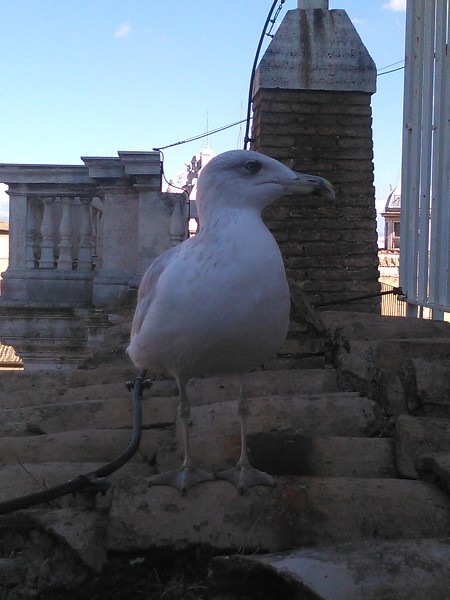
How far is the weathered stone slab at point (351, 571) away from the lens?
147 cm

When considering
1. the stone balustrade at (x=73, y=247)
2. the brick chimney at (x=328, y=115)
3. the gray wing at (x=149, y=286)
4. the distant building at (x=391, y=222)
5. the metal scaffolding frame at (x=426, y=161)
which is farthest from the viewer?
the distant building at (x=391, y=222)

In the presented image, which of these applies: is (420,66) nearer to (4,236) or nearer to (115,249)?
(115,249)

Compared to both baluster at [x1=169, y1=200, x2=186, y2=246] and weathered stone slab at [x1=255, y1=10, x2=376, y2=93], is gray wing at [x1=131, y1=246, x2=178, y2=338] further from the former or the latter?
baluster at [x1=169, y1=200, x2=186, y2=246]

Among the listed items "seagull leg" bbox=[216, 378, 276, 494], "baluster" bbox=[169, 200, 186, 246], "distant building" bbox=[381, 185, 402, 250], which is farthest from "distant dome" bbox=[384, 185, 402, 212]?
"seagull leg" bbox=[216, 378, 276, 494]

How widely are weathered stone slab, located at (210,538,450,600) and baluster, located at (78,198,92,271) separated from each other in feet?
17.1

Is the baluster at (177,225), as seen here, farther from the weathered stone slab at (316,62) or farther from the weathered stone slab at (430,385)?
the weathered stone slab at (430,385)

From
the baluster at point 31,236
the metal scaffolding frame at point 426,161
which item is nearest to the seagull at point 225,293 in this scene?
the metal scaffolding frame at point 426,161

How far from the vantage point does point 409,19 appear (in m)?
5.03

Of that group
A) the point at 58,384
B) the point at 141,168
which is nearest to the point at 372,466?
the point at 58,384

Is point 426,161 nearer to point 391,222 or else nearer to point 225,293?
point 225,293

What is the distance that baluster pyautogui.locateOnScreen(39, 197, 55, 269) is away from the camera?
6.49 m

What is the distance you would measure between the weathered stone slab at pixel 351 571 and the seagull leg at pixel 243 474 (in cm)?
44

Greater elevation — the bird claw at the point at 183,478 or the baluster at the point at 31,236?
the baluster at the point at 31,236

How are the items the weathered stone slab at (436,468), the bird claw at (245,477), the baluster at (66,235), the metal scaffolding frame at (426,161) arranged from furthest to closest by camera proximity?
the baluster at (66,235), the metal scaffolding frame at (426,161), the bird claw at (245,477), the weathered stone slab at (436,468)
